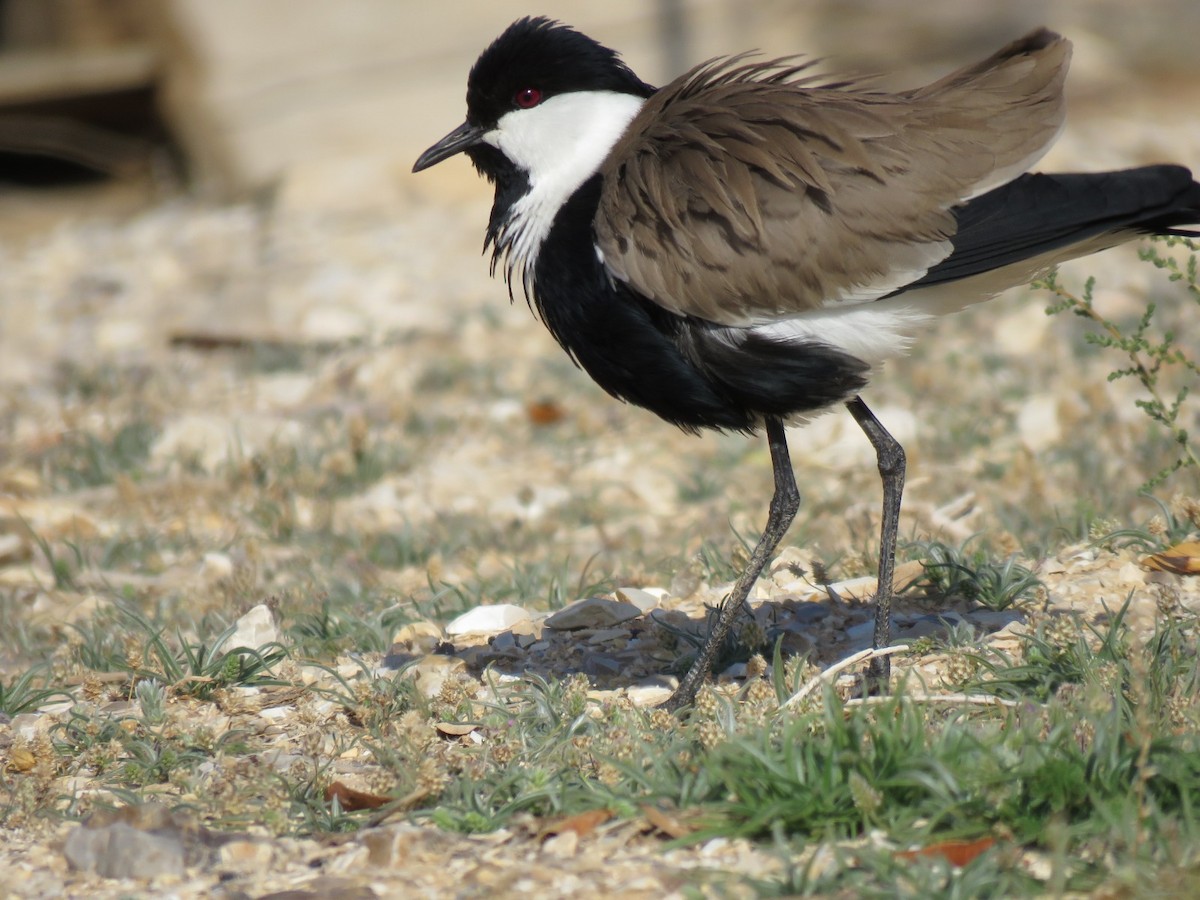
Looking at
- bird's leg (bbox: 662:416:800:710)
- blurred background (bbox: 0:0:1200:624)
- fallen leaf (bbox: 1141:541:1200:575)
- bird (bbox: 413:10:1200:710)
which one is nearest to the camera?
bird (bbox: 413:10:1200:710)

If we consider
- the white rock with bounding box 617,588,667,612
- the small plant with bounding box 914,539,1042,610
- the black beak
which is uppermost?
the black beak

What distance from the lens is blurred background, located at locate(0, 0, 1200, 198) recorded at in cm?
1091

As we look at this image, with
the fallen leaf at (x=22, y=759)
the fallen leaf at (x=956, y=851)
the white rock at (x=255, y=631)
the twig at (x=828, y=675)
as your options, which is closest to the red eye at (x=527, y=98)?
the white rock at (x=255, y=631)

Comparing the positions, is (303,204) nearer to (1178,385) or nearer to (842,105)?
(1178,385)

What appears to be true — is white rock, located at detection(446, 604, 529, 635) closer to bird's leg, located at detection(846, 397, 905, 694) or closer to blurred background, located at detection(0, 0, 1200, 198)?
bird's leg, located at detection(846, 397, 905, 694)

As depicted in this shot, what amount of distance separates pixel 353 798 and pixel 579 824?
1.79 feet

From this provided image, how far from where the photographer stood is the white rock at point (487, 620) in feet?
14.4

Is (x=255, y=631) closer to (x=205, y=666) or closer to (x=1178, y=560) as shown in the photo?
(x=205, y=666)

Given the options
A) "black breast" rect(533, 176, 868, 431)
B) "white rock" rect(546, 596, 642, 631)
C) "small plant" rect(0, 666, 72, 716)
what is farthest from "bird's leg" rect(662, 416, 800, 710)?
"small plant" rect(0, 666, 72, 716)

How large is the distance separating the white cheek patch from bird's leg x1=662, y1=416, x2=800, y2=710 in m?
0.85

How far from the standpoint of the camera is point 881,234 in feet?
11.9

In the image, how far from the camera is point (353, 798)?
10.4ft

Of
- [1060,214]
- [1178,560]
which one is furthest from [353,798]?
[1178,560]

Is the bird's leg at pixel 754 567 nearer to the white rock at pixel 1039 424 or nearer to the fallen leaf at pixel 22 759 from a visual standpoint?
the fallen leaf at pixel 22 759
